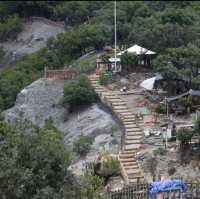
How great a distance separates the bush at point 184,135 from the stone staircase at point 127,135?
181cm

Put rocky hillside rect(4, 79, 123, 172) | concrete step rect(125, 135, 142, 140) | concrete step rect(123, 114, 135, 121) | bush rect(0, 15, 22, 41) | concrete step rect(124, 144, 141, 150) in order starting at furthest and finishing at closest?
1. bush rect(0, 15, 22, 41)
2. concrete step rect(123, 114, 135, 121)
3. rocky hillside rect(4, 79, 123, 172)
4. concrete step rect(125, 135, 142, 140)
5. concrete step rect(124, 144, 141, 150)

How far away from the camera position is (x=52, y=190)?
516 inches

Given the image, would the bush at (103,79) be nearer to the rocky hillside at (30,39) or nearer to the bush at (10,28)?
the rocky hillside at (30,39)

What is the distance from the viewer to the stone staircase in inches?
804

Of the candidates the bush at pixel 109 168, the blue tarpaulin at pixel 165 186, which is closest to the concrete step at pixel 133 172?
the bush at pixel 109 168

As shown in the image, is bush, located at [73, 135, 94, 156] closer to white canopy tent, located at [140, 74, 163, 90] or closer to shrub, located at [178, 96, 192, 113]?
shrub, located at [178, 96, 192, 113]

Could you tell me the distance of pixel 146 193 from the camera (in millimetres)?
17734

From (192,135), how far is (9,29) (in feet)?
114

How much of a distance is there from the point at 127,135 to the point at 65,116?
553 centimetres

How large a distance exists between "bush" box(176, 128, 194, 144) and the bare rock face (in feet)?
27.8

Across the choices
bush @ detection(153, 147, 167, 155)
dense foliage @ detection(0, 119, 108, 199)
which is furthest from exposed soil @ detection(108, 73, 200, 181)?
dense foliage @ detection(0, 119, 108, 199)

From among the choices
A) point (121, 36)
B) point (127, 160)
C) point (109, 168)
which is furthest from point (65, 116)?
point (121, 36)

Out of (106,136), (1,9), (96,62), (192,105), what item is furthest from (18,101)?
(1,9)

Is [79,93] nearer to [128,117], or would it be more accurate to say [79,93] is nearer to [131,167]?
[128,117]
